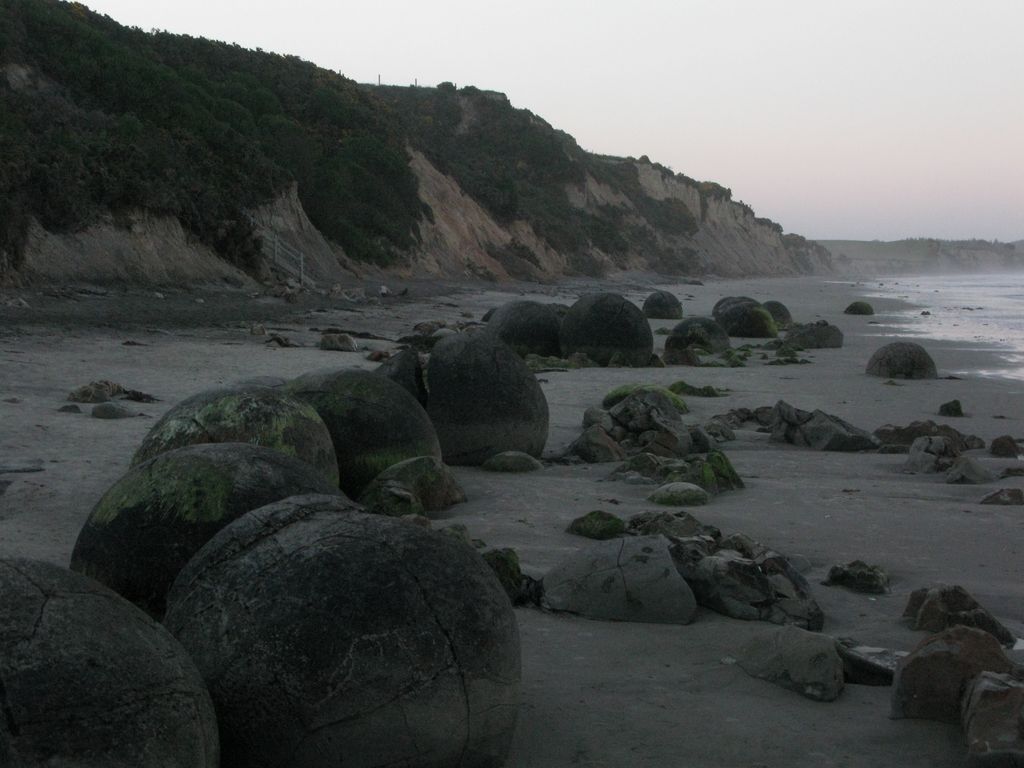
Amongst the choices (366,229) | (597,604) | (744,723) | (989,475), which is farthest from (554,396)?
(366,229)

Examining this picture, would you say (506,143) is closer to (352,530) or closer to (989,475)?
(989,475)

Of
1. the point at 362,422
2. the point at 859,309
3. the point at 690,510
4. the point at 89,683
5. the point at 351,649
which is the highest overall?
the point at 89,683

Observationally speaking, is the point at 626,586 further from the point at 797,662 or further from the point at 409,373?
the point at 409,373

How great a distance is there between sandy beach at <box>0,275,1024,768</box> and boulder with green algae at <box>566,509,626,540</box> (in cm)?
19

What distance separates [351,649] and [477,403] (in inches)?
246

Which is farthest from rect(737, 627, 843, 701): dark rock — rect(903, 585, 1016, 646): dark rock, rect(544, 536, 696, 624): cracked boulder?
rect(903, 585, 1016, 646): dark rock

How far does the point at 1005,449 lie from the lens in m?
10.7

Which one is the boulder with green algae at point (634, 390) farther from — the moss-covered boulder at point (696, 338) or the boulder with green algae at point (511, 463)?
the moss-covered boulder at point (696, 338)

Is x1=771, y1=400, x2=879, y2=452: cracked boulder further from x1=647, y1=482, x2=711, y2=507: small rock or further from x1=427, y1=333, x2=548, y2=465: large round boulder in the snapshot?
x1=647, y1=482, x2=711, y2=507: small rock

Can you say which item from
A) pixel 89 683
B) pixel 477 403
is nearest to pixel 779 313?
pixel 477 403

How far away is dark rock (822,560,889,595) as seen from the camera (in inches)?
245

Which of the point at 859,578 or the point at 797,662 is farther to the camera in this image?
the point at 859,578

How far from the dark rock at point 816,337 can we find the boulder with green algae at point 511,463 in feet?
50.6

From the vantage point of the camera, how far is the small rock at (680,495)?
8.27 meters
